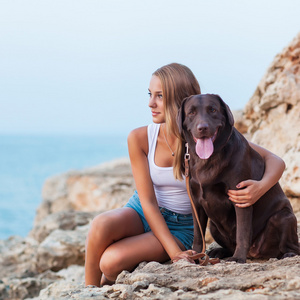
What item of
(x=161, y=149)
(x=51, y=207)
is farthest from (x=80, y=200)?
(x=161, y=149)

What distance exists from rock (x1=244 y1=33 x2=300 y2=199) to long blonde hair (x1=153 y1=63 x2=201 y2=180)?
6.85 ft

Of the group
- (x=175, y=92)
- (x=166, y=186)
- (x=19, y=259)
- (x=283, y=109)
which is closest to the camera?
(x=175, y=92)

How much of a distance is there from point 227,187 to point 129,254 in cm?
94

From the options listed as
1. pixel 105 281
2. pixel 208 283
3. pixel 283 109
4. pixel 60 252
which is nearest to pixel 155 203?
pixel 105 281

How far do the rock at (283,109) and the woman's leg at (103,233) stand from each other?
2229 mm

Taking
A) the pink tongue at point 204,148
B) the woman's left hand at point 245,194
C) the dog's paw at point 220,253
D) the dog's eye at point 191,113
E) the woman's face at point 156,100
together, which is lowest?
the dog's paw at point 220,253

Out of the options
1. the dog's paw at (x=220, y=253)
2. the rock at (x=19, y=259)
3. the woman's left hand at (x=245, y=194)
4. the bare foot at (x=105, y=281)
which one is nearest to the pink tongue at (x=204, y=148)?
the woman's left hand at (x=245, y=194)

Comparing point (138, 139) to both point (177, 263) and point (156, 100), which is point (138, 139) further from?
Answer: point (177, 263)

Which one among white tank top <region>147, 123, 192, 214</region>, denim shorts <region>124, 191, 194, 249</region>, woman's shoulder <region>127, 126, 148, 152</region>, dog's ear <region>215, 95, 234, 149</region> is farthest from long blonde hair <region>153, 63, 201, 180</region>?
dog's ear <region>215, 95, 234, 149</region>

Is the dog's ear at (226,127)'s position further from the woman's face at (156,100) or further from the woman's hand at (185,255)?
the woman's hand at (185,255)

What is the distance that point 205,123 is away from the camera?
326 cm

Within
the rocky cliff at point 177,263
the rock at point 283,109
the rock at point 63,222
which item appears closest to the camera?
the rocky cliff at point 177,263

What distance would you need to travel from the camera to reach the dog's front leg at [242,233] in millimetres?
3490

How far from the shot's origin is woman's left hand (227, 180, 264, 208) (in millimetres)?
3434
